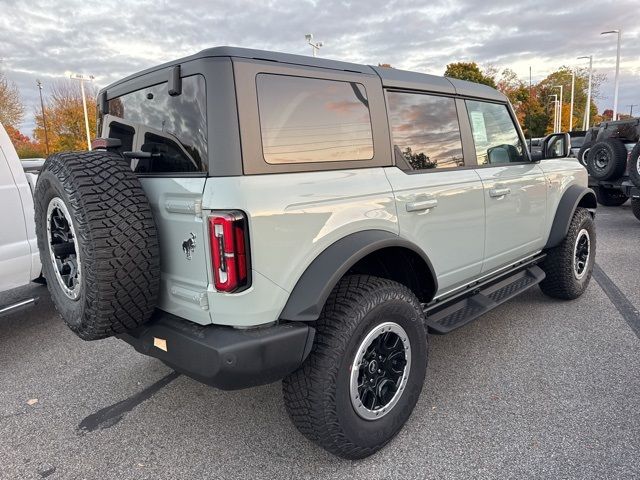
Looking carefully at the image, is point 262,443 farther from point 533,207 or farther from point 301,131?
point 533,207

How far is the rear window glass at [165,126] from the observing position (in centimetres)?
216

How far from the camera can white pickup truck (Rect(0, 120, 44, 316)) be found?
3953 millimetres

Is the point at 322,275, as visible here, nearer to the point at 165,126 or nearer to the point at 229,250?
the point at 229,250

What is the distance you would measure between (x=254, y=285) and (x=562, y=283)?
3579 millimetres

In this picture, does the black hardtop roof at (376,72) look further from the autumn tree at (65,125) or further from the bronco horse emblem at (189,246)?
the autumn tree at (65,125)

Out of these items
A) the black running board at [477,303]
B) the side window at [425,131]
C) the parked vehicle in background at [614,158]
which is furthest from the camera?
the parked vehicle in background at [614,158]

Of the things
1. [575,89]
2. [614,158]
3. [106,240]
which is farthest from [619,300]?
[575,89]

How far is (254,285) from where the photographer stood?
2051 millimetres

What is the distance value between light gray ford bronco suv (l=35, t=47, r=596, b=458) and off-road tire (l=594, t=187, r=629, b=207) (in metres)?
10.2

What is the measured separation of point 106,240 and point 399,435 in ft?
6.10

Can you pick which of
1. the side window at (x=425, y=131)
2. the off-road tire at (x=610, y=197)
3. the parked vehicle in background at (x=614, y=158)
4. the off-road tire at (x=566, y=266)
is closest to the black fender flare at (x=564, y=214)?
the off-road tire at (x=566, y=266)

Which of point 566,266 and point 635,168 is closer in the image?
point 566,266

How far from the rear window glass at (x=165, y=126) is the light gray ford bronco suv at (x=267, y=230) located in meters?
0.01

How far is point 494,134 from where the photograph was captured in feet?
12.4
